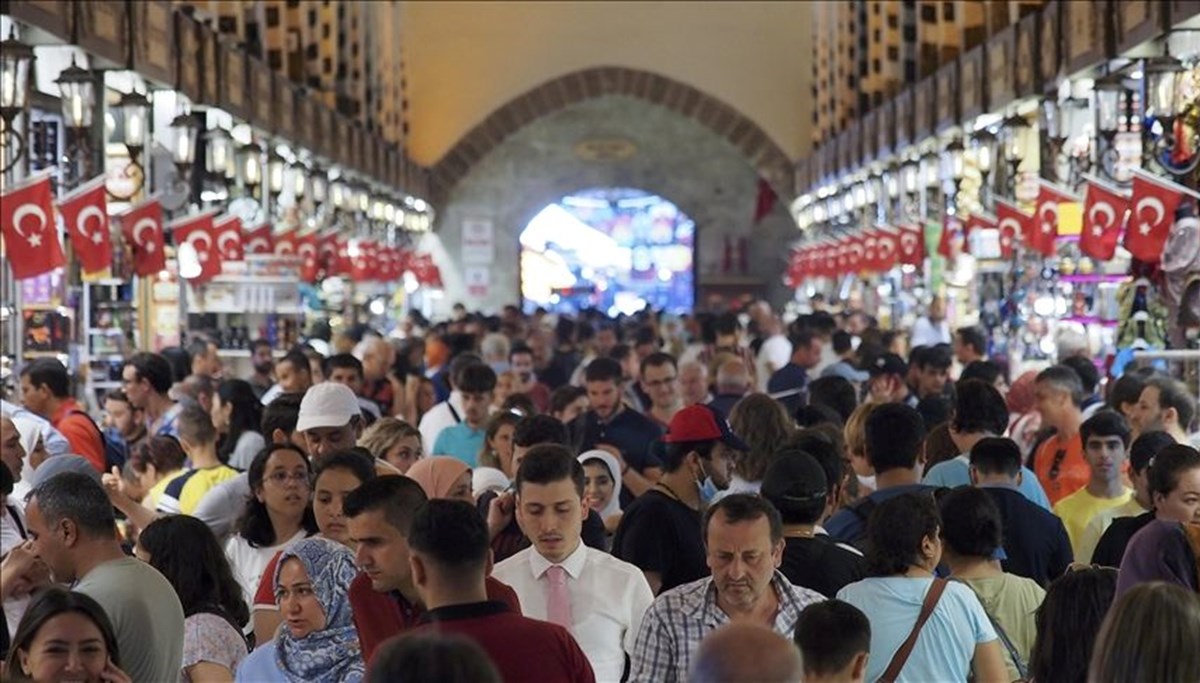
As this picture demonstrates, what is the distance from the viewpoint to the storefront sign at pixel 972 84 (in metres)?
22.0

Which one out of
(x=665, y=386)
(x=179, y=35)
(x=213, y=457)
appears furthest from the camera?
(x=179, y=35)

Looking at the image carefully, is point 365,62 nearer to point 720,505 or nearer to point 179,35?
point 179,35

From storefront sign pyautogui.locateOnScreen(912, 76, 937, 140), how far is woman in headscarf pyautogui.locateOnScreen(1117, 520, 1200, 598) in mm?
18696

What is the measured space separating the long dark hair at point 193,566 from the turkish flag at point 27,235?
7.18 meters

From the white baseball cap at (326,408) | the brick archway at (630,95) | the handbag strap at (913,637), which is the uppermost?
the brick archway at (630,95)

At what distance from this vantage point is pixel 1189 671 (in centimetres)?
457

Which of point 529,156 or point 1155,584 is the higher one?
point 529,156

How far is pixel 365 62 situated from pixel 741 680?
33919 mm

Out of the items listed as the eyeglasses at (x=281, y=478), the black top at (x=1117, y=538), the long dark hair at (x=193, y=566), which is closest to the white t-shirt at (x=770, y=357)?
the black top at (x=1117, y=538)

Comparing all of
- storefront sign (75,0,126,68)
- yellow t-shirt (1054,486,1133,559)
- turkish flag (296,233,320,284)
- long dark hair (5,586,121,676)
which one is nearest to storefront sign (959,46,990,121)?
turkish flag (296,233,320,284)

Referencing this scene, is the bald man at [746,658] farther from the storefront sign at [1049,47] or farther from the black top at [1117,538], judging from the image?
the storefront sign at [1049,47]

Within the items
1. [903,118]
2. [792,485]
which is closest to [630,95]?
[903,118]

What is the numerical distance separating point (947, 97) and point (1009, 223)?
16.4ft

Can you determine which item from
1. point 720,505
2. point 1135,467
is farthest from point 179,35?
point 720,505
